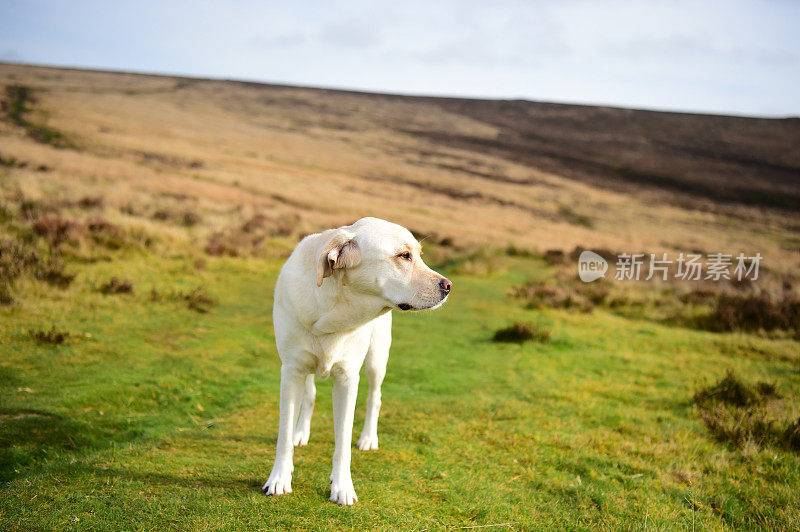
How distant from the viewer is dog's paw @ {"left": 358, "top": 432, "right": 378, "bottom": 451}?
18.5ft

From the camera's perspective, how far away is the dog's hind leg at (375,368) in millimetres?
5219

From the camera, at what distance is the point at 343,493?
4336mm

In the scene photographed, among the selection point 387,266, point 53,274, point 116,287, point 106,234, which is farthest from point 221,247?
point 387,266

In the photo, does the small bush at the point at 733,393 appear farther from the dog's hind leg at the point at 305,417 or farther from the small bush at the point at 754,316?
the small bush at the point at 754,316

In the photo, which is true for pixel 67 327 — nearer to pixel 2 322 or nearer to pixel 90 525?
pixel 2 322

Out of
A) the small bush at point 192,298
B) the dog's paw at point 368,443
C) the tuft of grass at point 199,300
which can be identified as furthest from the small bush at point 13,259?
the dog's paw at point 368,443

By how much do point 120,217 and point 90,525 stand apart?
46.8ft

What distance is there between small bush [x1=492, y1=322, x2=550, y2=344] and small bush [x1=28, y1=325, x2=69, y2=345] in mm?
7535

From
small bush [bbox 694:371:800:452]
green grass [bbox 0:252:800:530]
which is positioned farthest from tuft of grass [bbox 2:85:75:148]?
small bush [bbox 694:371:800:452]

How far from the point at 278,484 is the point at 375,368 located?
4.70 ft

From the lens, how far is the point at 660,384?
900 cm

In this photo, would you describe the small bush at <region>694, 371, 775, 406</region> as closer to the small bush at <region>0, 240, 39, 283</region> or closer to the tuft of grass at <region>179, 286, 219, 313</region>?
the tuft of grass at <region>179, 286, 219, 313</region>

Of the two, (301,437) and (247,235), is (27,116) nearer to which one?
(247,235)

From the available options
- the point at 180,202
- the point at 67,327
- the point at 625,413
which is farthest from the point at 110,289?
the point at 180,202
